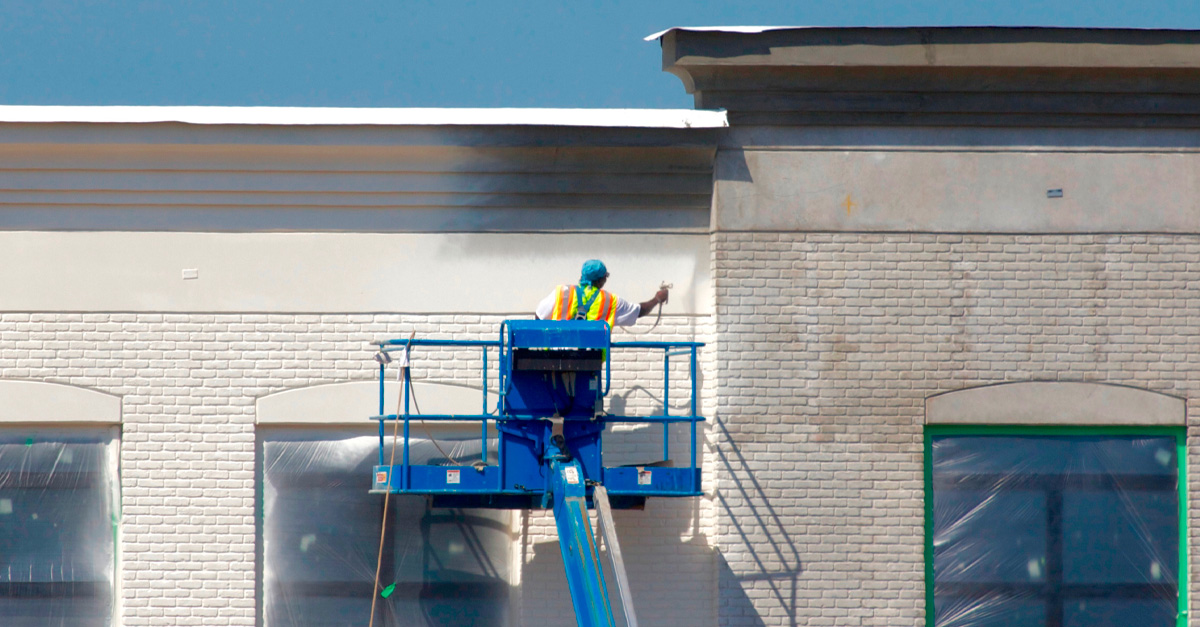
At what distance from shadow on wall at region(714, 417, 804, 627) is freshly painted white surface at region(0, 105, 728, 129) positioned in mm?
2860

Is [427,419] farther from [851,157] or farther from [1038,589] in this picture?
[1038,589]

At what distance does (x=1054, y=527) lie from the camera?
9.73 metres

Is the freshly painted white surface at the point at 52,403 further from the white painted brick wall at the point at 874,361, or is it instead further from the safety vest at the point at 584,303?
the white painted brick wall at the point at 874,361

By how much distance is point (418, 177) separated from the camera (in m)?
9.73

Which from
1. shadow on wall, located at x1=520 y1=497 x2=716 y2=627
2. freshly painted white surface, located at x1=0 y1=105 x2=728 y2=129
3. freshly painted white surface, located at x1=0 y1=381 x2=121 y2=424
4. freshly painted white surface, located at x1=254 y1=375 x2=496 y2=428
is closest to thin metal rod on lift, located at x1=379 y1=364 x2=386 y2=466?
freshly painted white surface, located at x1=254 y1=375 x2=496 y2=428

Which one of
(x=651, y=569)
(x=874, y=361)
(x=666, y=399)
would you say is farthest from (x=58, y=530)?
(x=874, y=361)

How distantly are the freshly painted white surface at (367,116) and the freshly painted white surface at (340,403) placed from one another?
2.09 metres

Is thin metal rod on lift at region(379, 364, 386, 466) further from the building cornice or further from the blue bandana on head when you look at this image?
the building cornice

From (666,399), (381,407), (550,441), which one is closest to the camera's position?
(550,441)

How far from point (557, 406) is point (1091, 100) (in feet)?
16.7

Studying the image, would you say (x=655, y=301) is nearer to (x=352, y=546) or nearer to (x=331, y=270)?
(x=331, y=270)

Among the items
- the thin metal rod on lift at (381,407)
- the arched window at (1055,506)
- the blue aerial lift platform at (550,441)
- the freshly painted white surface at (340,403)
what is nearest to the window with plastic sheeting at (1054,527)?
the arched window at (1055,506)

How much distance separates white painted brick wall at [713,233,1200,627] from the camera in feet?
31.4

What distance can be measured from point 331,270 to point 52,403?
94.5 inches
